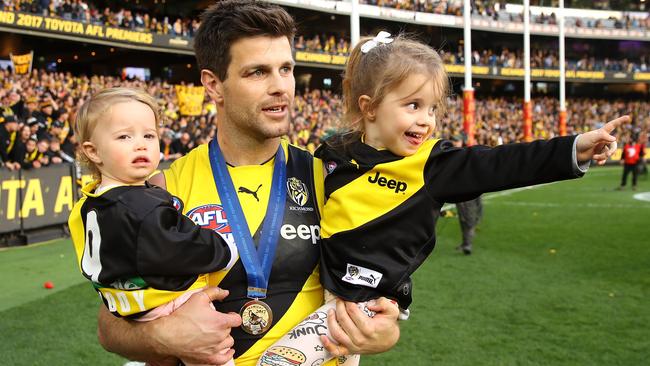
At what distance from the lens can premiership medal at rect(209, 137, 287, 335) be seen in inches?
85.4

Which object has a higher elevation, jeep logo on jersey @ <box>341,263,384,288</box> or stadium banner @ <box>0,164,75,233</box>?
jeep logo on jersey @ <box>341,263,384,288</box>

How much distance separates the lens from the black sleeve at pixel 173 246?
1883 mm

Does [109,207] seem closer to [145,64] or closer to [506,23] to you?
[145,64]

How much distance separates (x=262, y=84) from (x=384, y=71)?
1.47 feet

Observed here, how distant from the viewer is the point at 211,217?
7.30ft

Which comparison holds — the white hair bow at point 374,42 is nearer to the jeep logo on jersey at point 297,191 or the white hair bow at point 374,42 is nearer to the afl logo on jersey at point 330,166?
the afl logo on jersey at point 330,166

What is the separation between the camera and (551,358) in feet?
17.7

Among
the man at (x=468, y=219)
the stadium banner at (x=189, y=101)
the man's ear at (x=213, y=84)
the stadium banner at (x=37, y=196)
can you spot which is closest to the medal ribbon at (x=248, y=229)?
the man's ear at (x=213, y=84)

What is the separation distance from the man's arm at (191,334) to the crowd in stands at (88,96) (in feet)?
2.05

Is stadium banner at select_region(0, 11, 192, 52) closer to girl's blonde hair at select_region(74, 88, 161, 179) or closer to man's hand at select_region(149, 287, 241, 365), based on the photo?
girl's blonde hair at select_region(74, 88, 161, 179)

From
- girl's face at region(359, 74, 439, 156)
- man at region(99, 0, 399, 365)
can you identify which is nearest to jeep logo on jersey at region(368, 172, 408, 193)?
girl's face at region(359, 74, 439, 156)

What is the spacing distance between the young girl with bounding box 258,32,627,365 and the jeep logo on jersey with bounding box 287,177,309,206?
0.09 meters

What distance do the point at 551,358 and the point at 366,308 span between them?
3.72 metres

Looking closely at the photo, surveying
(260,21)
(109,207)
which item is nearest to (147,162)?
(109,207)
